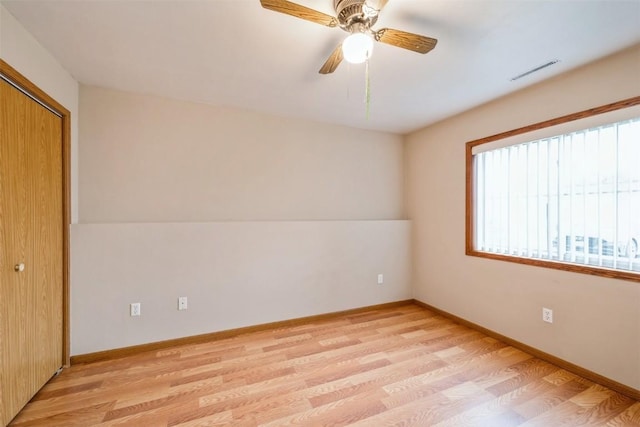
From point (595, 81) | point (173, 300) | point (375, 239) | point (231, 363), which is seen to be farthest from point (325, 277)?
point (595, 81)

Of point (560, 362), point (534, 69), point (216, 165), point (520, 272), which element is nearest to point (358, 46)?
point (534, 69)

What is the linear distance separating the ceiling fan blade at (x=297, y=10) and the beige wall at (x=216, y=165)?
1841mm

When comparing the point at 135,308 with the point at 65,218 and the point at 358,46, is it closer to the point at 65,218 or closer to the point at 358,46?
the point at 65,218

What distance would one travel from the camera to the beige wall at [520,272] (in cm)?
196

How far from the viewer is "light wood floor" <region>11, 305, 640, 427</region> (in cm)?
170

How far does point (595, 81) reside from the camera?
208cm

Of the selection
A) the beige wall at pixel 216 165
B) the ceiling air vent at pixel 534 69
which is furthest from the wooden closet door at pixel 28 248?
the ceiling air vent at pixel 534 69

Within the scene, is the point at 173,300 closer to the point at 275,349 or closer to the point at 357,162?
the point at 275,349

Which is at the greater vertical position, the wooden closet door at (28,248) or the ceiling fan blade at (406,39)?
the ceiling fan blade at (406,39)

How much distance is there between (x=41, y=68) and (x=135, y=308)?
1984mm

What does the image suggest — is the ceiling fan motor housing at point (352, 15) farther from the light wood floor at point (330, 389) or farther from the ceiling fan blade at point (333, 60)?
the light wood floor at point (330, 389)

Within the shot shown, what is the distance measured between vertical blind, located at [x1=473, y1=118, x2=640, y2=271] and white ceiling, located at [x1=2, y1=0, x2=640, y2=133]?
0.62 meters

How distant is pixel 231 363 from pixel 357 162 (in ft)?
8.92

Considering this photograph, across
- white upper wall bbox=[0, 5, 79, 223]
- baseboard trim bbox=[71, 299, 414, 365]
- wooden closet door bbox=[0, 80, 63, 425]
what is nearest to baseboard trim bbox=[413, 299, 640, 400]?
baseboard trim bbox=[71, 299, 414, 365]
